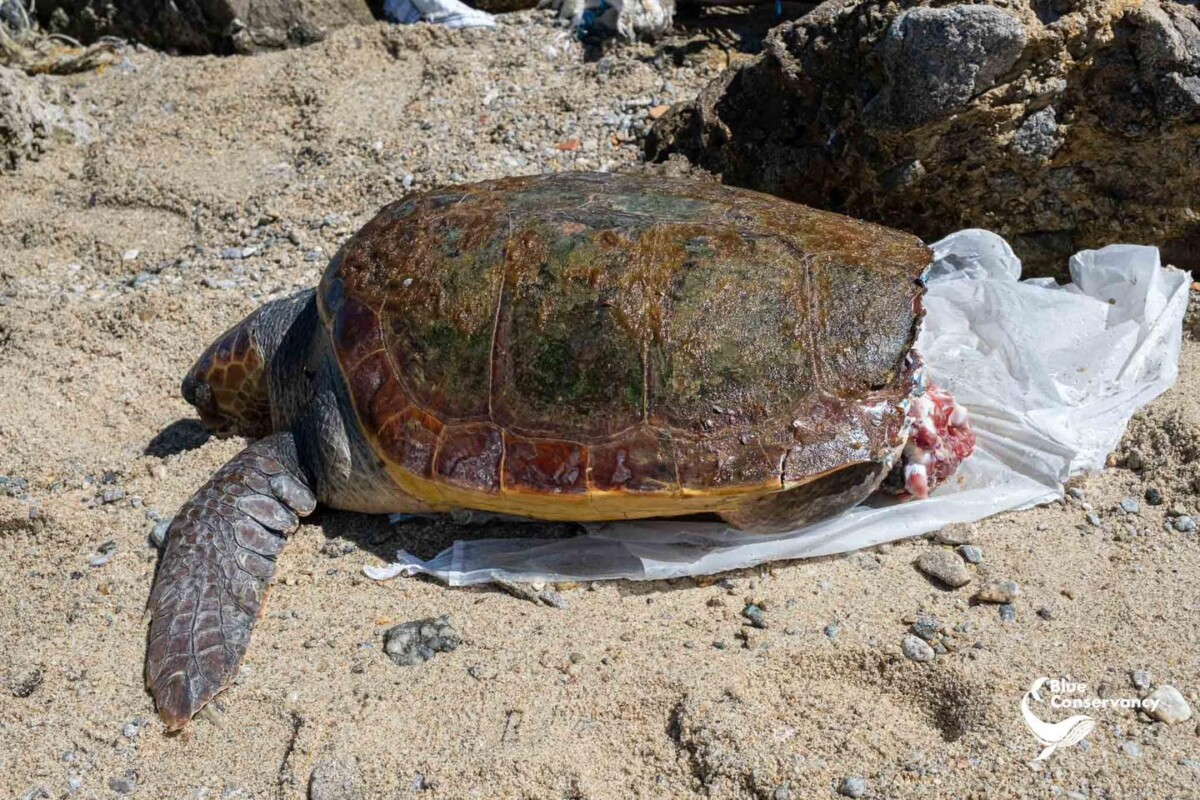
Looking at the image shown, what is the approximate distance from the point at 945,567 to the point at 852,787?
78cm

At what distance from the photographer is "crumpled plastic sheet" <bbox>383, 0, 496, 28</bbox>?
560 cm

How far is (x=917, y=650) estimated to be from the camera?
2.39 metres

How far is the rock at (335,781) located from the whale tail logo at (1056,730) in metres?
1.50

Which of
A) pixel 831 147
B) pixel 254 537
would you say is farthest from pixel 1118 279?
pixel 254 537

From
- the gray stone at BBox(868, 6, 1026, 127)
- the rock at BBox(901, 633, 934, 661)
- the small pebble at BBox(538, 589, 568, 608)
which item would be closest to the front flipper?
the small pebble at BBox(538, 589, 568, 608)

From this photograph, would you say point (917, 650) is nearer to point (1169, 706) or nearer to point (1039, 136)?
point (1169, 706)

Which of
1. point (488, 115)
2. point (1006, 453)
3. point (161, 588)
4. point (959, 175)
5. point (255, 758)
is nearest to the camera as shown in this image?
point (255, 758)

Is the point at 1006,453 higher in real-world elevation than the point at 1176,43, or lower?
lower

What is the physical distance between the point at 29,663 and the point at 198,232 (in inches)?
98.7

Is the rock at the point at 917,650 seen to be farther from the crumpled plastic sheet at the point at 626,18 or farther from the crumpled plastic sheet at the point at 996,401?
the crumpled plastic sheet at the point at 626,18

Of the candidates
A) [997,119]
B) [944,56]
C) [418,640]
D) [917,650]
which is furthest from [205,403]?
[997,119]

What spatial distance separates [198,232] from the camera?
4566mm

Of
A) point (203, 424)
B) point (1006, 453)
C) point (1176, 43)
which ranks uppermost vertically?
point (1176, 43)

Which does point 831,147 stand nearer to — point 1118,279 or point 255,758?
point 1118,279
